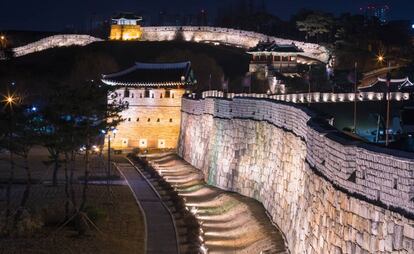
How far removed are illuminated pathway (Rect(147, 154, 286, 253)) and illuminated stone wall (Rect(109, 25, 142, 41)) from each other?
7372cm

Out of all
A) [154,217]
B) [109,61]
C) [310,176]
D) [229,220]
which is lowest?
[154,217]

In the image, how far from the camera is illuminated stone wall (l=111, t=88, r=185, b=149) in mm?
58312

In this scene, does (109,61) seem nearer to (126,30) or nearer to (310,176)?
(126,30)

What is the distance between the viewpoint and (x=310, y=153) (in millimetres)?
18422

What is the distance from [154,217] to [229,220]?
11.9 ft

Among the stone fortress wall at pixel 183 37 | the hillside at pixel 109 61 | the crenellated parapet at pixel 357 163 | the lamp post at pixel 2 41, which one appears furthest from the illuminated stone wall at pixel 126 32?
the crenellated parapet at pixel 357 163

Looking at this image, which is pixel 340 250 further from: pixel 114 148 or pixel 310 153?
pixel 114 148

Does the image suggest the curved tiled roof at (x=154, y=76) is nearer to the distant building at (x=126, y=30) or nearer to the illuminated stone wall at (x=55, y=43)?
the distant building at (x=126, y=30)

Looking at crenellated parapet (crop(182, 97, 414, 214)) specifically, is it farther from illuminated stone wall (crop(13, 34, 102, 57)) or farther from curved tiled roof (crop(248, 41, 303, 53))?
illuminated stone wall (crop(13, 34, 102, 57))

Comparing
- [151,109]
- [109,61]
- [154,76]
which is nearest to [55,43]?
[109,61]

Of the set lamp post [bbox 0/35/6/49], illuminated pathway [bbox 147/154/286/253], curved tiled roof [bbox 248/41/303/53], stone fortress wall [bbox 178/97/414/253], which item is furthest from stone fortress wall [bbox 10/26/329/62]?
stone fortress wall [bbox 178/97/414/253]

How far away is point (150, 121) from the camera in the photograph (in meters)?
58.7

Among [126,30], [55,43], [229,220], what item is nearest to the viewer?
[229,220]

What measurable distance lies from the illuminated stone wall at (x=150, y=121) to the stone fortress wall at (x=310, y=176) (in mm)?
18928
